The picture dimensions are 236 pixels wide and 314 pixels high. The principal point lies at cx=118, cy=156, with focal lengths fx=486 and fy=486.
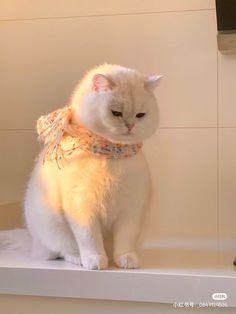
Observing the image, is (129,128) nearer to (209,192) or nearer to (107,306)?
(107,306)

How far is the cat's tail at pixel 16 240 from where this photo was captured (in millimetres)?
1120

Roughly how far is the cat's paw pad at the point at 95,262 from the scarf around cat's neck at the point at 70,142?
19 cm

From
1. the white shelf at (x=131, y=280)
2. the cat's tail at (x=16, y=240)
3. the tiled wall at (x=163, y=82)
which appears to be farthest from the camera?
the tiled wall at (x=163, y=82)

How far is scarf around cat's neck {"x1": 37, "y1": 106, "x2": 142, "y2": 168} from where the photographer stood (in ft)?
3.10

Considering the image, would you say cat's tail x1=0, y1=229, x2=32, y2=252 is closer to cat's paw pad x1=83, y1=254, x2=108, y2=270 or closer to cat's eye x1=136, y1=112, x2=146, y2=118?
cat's paw pad x1=83, y1=254, x2=108, y2=270

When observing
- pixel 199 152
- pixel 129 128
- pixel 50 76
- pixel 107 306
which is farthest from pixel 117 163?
pixel 50 76

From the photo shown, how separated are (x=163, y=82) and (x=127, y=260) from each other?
0.59 metres

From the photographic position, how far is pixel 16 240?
1175 mm

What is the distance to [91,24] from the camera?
1373mm

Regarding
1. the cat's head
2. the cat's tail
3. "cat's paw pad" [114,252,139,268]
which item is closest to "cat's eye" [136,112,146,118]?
the cat's head

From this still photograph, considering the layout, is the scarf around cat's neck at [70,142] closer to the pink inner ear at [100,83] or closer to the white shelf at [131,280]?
the pink inner ear at [100,83]

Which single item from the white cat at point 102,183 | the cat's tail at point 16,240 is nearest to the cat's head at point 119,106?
the white cat at point 102,183

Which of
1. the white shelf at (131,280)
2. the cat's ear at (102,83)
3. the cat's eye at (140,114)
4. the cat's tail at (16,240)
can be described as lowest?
the cat's tail at (16,240)

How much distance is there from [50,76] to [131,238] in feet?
2.07
